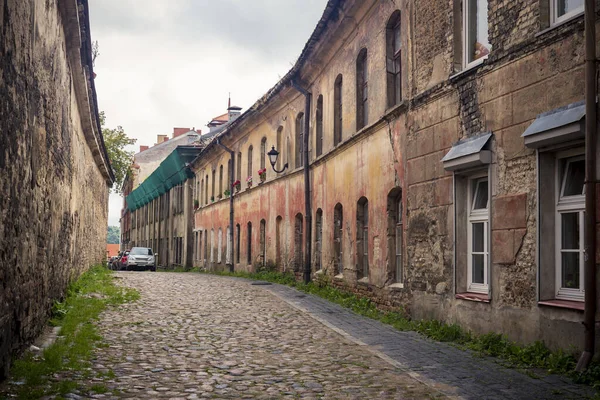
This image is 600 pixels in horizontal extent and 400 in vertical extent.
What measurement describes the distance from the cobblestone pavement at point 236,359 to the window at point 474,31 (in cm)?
462

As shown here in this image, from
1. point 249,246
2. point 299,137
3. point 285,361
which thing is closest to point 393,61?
point 285,361

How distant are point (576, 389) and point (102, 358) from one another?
5143 mm

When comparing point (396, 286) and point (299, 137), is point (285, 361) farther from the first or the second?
point (299, 137)

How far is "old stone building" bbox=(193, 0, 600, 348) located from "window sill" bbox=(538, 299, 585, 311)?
0.05 metres

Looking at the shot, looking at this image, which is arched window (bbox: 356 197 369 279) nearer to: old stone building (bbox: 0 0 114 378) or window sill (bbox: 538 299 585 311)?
old stone building (bbox: 0 0 114 378)

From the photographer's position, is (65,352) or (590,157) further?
(65,352)

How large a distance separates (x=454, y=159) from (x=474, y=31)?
6.60 ft

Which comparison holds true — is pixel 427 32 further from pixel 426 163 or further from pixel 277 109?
pixel 277 109

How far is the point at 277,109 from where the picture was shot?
25500mm

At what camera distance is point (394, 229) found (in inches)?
564

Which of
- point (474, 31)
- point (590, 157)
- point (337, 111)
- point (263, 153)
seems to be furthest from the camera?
point (263, 153)

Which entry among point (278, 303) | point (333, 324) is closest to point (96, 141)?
point (278, 303)

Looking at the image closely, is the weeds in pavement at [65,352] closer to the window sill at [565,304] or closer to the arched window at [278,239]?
the window sill at [565,304]

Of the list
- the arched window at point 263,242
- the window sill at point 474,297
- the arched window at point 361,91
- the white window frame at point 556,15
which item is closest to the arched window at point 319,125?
the arched window at point 361,91
